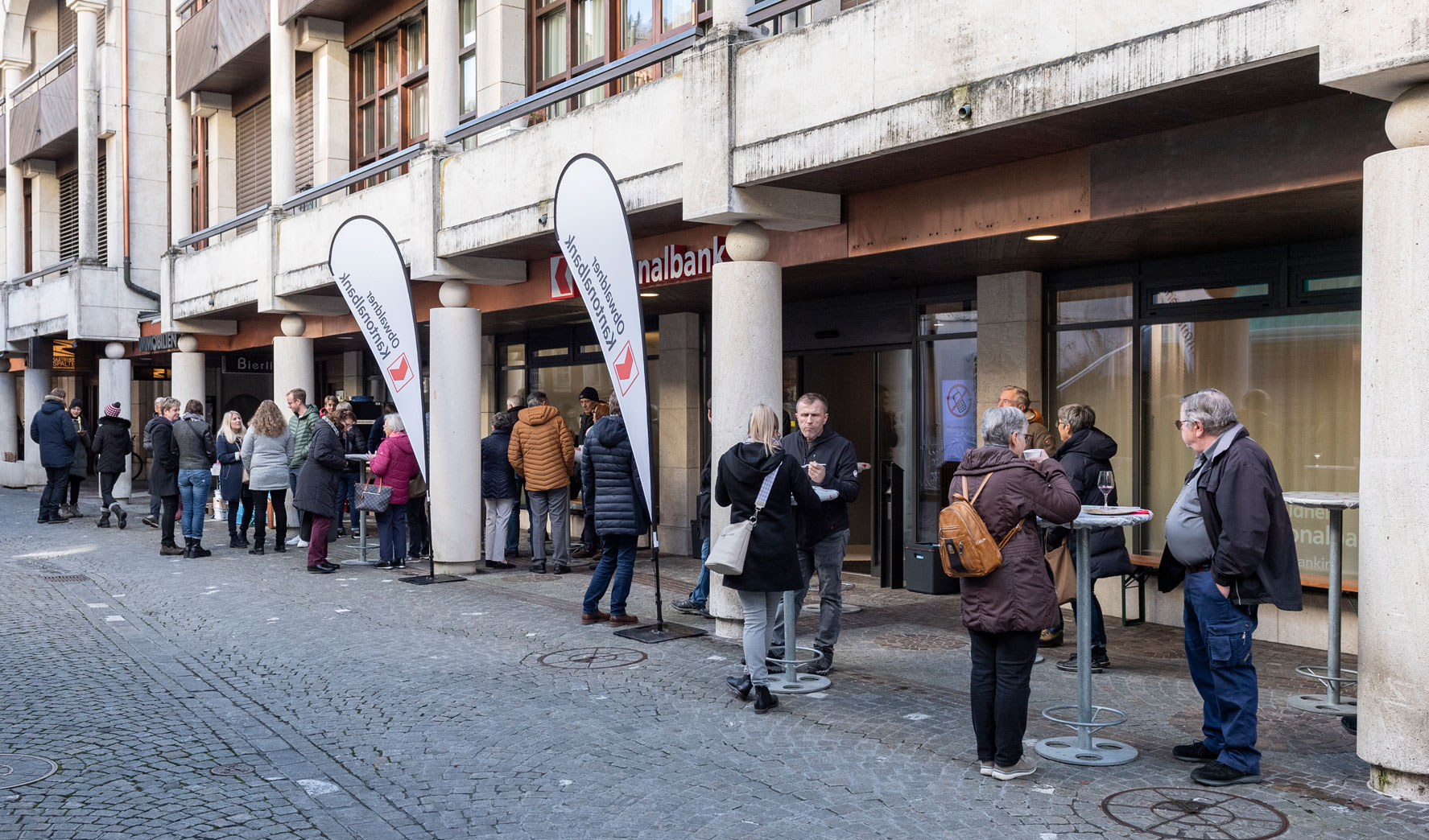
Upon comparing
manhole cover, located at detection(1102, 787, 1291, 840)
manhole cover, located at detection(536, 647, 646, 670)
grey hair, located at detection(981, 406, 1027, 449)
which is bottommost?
manhole cover, located at detection(536, 647, 646, 670)

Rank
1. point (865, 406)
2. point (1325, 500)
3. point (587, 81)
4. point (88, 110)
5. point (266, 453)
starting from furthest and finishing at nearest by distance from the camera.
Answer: point (88, 110), point (266, 453), point (865, 406), point (587, 81), point (1325, 500)

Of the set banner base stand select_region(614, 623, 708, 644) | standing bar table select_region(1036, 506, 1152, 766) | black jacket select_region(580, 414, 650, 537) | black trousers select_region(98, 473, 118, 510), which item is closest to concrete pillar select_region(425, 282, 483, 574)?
black jacket select_region(580, 414, 650, 537)

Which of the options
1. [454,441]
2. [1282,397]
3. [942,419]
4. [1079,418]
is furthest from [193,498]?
[1282,397]

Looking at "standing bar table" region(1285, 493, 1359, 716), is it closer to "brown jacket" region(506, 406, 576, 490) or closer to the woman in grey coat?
"brown jacket" region(506, 406, 576, 490)

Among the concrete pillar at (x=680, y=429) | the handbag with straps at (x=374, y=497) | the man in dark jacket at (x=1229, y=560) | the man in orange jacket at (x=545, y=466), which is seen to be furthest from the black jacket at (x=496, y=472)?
the man in dark jacket at (x=1229, y=560)

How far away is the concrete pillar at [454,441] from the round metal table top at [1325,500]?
849 cm

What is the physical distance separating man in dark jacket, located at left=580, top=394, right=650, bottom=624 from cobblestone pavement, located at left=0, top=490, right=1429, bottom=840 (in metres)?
0.31

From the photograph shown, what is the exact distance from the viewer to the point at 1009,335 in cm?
1054

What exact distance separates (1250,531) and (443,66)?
987 centimetres

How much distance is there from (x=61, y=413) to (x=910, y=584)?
14.6m

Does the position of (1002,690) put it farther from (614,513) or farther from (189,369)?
(189,369)

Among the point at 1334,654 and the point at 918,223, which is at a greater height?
the point at 918,223

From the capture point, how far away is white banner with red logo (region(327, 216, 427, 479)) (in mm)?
11547

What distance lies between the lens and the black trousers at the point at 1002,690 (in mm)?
5309
